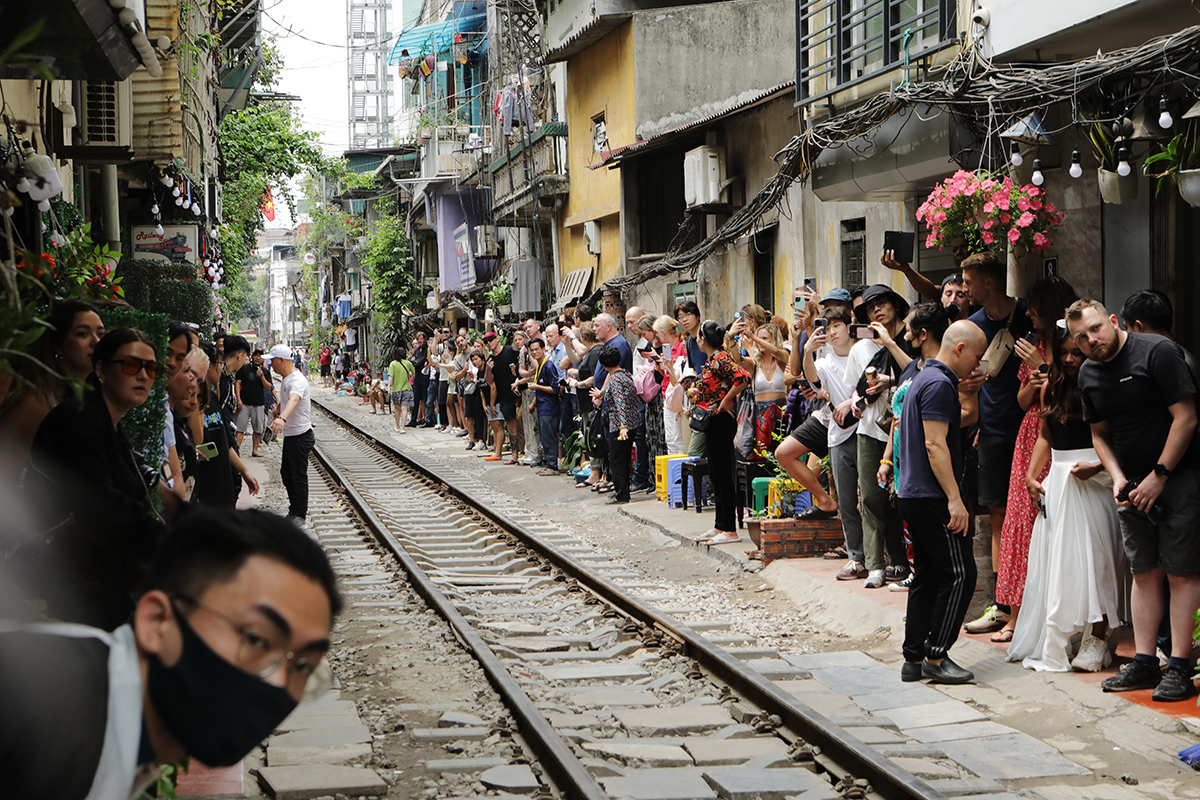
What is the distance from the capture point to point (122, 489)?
4625mm

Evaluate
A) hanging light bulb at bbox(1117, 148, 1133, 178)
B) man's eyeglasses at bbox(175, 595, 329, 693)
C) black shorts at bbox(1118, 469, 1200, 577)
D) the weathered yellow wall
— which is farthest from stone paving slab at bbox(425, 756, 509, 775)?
the weathered yellow wall

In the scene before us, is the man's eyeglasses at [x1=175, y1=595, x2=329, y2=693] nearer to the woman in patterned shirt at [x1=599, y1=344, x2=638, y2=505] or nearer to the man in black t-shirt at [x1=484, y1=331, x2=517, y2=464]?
the woman in patterned shirt at [x1=599, y1=344, x2=638, y2=505]

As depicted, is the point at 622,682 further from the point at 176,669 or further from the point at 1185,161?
the point at 176,669

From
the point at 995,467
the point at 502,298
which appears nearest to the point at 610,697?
the point at 995,467

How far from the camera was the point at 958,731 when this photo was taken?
6.23 metres

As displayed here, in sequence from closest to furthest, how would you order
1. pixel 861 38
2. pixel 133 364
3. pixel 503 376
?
pixel 133 364
pixel 861 38
pixel 503 376

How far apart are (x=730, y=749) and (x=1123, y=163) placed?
451 cm

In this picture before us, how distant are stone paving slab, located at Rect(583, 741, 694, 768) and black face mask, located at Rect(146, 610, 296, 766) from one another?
444 centimetres

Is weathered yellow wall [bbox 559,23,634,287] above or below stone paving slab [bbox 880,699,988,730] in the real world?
above

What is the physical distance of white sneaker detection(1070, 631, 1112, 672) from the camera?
7.04 metres

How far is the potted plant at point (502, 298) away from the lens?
32.8 metres

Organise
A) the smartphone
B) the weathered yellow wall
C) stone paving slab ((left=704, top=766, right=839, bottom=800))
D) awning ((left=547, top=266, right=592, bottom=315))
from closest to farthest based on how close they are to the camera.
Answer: stone paving slab ((left=704, top=766, right=839, bottom=800)) → the smartphone → the weathered yellow wall → awning ((left=547, top=266, right=592, bottom=315))

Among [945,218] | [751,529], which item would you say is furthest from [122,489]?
[751,529]

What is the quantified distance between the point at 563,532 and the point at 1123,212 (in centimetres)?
654
